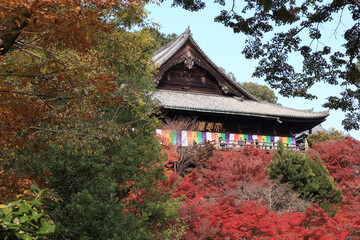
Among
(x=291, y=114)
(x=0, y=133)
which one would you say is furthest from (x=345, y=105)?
(x=291, y=114)

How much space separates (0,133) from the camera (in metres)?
6.24

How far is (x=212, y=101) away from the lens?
80.6 feet

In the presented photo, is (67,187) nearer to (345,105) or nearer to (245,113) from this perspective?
(345,105)

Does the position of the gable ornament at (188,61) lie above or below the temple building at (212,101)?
above

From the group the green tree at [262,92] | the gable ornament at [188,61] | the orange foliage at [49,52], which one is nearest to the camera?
the orange foliage at [49,52]

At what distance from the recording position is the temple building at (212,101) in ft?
76.3

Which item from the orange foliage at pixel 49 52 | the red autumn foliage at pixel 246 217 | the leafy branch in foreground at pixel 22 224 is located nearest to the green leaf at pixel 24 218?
the leafy branch in foreground at pixel 22 224

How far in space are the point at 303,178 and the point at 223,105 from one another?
9866 mm

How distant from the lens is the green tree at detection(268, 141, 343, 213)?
14.8m

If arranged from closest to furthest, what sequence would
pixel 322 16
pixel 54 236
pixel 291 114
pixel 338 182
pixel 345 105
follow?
pixel 54 236 → pixel 322 16 → pixel 345 105 → pixel 338 182 → pixel 291 114

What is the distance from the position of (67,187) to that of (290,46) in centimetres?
632

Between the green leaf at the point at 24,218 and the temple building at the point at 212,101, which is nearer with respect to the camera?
the green leaf at the point at 24,218

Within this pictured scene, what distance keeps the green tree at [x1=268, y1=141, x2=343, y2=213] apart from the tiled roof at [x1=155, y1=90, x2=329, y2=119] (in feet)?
25.4

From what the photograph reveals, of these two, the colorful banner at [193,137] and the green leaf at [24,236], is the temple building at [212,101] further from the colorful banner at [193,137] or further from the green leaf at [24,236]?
the green leaf at [24,236]
